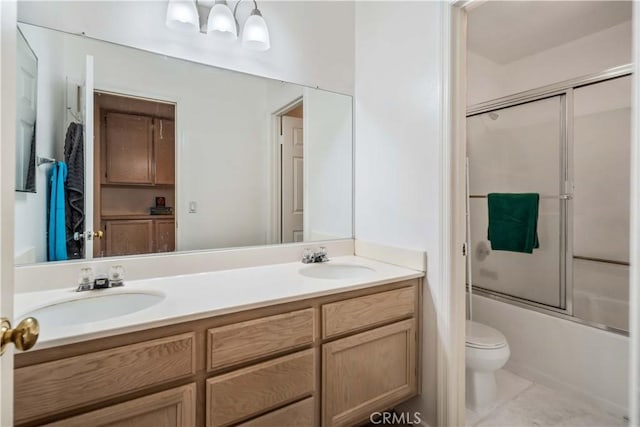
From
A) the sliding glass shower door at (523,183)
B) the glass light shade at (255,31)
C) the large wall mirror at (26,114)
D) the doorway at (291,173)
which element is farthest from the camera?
the sliding glass shower door at (523,183)

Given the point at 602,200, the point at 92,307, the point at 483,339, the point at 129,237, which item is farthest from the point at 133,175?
the point at 602,200

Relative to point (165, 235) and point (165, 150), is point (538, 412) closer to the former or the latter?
point (165, 235)

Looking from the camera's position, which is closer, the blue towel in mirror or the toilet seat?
the blue towel in mirror

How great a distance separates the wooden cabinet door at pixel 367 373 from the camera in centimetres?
128

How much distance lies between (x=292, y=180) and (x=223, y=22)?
87 cm

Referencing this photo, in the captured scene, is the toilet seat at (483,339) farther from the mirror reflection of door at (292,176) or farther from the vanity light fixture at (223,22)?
the vanity light fixture at (223,22)

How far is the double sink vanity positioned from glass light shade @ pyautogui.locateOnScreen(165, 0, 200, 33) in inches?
46.2

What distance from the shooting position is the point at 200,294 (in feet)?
3.84

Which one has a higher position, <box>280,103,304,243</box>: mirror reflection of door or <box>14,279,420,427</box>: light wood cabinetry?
<box>280,103,304,243</box>: mirror reflection of door

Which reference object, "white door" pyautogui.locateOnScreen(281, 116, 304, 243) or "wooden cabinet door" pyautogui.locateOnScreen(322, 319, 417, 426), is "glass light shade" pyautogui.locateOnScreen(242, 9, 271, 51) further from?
"wooden cabinet door" pyautogui.locateOnScreen(322, 319, 417, 426)

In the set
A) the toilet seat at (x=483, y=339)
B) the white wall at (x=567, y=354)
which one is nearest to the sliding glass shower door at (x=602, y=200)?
the white wall at (x=567, y=354)

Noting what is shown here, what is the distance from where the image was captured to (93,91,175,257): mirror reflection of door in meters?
1.35

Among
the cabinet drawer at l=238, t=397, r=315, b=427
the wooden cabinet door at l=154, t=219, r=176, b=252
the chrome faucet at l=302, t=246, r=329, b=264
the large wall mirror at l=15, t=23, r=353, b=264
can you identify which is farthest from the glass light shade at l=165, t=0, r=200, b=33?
the cabinet drawer at l=238, t=397, r=315, b=427

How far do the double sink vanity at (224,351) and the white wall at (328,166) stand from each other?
1.49ft
